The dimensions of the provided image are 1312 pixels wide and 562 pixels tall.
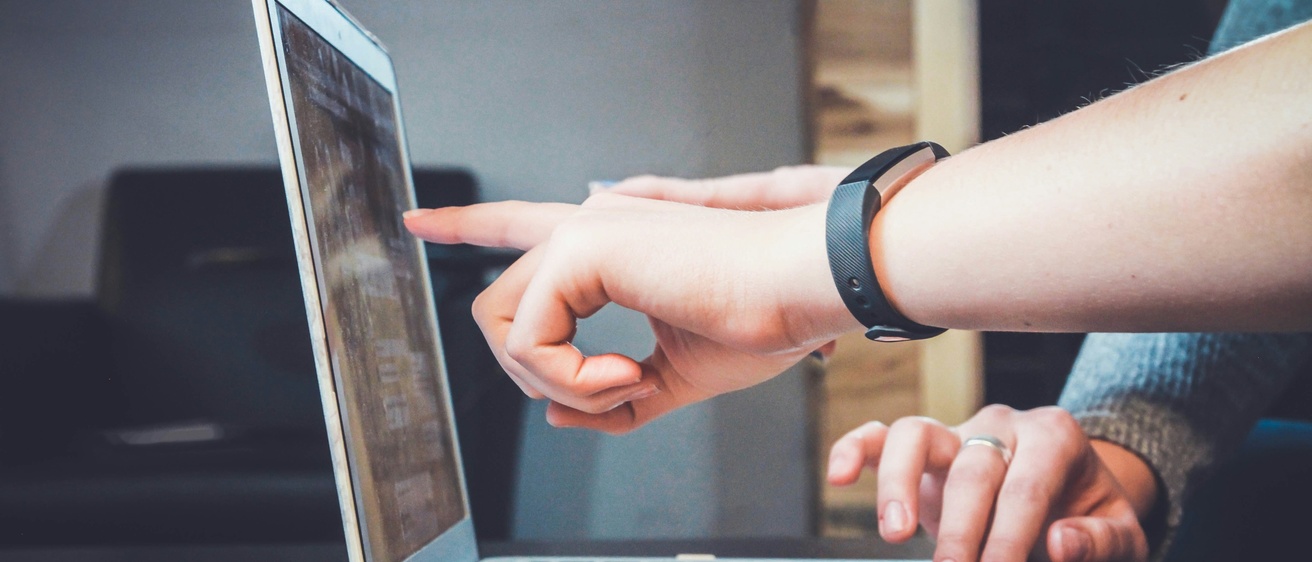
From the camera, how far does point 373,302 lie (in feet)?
1.67

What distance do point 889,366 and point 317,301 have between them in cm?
111

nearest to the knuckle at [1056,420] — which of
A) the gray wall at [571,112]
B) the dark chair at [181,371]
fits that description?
the gray wall at [571,112]

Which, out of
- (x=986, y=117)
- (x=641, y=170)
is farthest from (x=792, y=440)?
(x=986, y=117)

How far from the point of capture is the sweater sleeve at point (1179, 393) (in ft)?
2.07

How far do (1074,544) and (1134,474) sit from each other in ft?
0.64

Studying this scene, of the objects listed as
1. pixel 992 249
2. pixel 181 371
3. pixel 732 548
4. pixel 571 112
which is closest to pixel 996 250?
pixel 992 249

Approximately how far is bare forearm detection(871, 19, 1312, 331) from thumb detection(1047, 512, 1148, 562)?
0.49 feet

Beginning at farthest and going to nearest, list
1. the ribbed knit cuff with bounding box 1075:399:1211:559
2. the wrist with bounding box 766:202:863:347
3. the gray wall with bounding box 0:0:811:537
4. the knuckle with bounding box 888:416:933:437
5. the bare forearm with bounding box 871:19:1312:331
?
1. the gray wall with bounding box 0:0:811:537
2. the ribbed knit cuff with bounding box 1075:399:1211:559
3. the knuckle with bounding box 888:416:933:437
4. the wrist with bounding box 766:202:863:347
5. the bare forearm with bounding box 871:19:1312:331

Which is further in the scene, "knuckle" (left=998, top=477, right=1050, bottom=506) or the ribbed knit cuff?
the ribbed knit cuff

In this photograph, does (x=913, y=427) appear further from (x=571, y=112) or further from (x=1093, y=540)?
(x=571, y=112)

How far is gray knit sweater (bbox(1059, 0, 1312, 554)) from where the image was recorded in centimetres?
63

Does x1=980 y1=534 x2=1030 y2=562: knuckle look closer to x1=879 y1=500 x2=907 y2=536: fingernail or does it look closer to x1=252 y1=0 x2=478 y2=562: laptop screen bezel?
x1=879 y1=500 x2=907 y2=536: fingernail

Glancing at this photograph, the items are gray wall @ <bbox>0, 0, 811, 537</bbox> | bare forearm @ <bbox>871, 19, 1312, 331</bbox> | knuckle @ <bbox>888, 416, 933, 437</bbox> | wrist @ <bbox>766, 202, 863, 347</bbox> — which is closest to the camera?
bare forearm @ <bbox>871, 19, 1312, 331</bbox>


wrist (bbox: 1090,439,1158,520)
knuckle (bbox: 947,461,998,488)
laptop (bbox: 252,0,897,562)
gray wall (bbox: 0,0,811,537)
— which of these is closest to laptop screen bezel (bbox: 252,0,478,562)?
laptop (bbox: 252,0,897,562)
